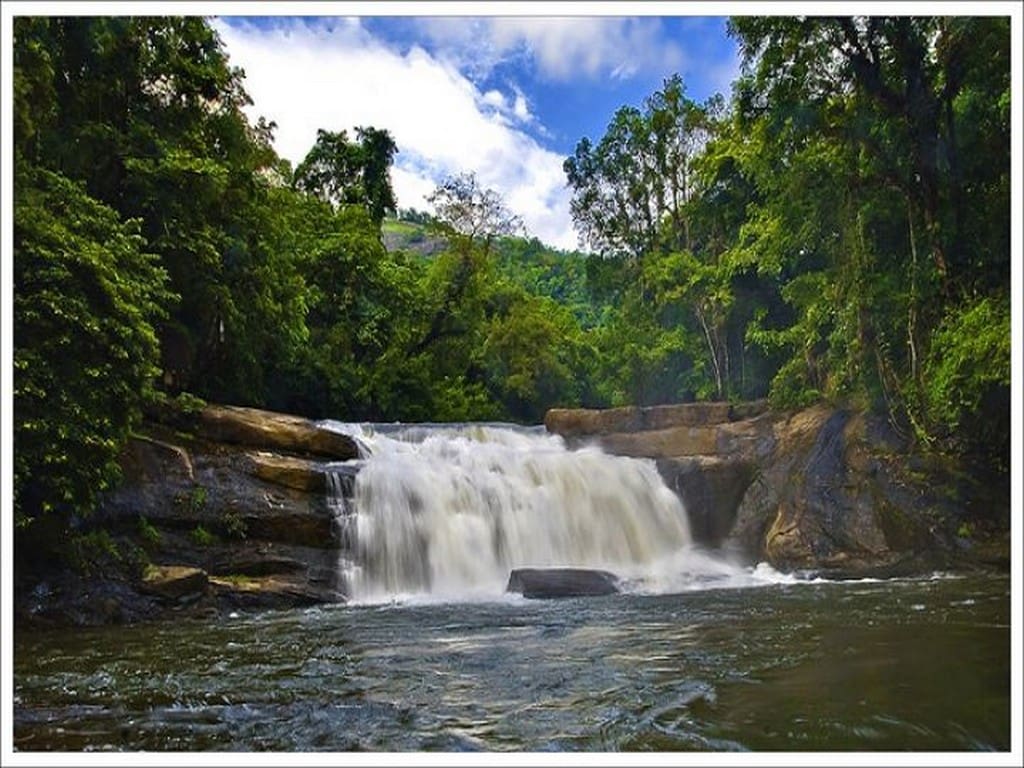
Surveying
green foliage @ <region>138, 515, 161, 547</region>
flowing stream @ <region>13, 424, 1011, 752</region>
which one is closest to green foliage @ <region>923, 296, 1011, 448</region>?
flowing stream @ <region>13, 424, 1011, 752</region>

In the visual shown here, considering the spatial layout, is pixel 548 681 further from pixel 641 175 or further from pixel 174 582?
pixel 641 175

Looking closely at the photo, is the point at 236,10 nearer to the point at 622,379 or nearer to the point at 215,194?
the point at 215,194

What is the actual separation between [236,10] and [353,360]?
13347 mm

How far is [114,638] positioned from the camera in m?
5.65

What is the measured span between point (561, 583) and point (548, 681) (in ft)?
11.7

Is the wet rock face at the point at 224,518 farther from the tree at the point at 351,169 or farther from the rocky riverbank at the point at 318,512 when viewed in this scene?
the tree at the point at 351,169

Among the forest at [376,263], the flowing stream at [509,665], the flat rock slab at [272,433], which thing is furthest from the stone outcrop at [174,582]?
the flat rock slab at [272,433]

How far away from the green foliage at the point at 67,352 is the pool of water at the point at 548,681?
116 centimetres

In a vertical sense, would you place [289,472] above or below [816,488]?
above

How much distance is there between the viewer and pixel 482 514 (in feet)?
30.8

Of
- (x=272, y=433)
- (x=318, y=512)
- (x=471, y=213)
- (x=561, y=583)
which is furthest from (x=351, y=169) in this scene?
(x=561, y=583)

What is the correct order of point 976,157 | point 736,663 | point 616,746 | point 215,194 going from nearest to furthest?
point 616,746, point 736,663, point 976,157, point 215,194

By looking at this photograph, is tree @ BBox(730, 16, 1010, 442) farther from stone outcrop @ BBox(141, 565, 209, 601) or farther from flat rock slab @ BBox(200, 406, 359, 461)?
stone outcrop @ BBox(141, 565, 209, 601)

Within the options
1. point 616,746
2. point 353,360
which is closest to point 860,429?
point 616,746
